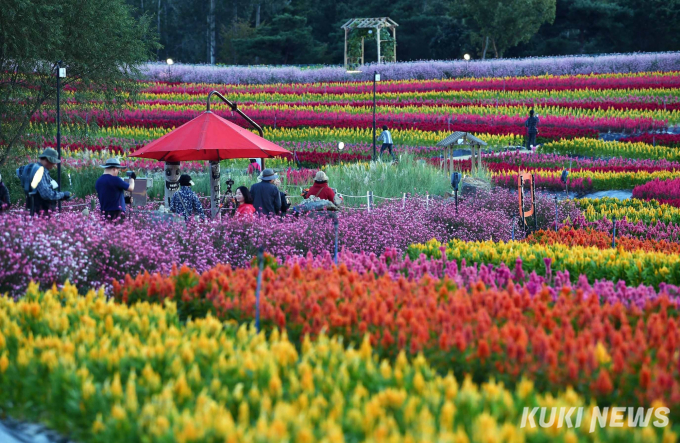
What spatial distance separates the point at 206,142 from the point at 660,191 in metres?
9.22

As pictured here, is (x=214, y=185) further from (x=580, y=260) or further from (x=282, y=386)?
(x=282, y=386)

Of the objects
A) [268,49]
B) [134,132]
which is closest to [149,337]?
[134,132]

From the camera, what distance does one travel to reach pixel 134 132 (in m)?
26.8

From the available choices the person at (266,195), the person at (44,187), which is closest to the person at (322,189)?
the person at (266,195)

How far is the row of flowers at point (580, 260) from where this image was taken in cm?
812

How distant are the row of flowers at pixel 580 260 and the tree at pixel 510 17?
41163mm

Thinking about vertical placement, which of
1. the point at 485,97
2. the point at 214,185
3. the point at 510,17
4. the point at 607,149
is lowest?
the point at 214,185

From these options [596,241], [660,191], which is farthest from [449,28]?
[596,241]

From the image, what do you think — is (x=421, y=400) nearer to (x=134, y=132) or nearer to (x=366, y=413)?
(x=366, y=413)

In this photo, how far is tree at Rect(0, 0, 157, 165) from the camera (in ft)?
53.6

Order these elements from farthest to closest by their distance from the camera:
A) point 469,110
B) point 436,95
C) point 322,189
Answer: point 436,95 < point 469,110 < point 322,189

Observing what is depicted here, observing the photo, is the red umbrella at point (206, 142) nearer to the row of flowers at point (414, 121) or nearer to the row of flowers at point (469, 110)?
the row of flowers at point (414, 121)

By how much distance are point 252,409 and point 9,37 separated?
1420 cm

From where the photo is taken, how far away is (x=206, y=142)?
11789 millimetres
